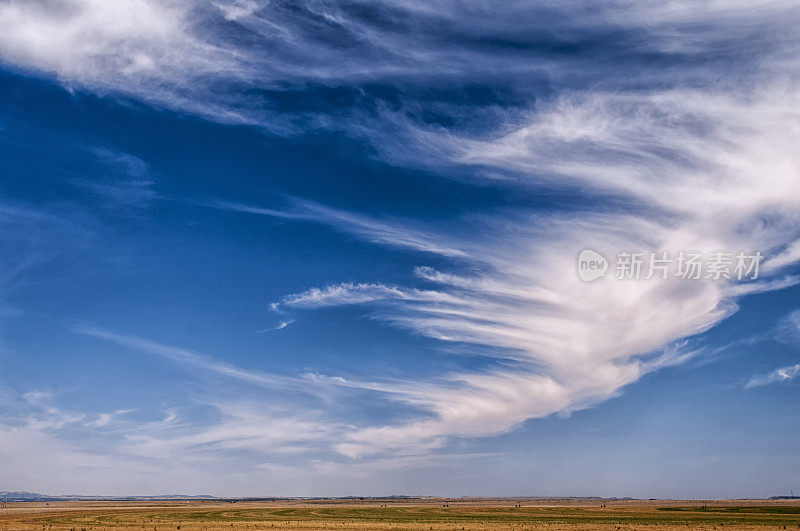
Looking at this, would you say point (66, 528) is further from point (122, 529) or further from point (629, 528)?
point (629, 528)

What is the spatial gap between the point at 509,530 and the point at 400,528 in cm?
1483

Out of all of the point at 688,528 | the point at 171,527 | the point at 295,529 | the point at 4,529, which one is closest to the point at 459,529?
the point at 295,529

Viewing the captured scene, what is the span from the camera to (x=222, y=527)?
75.2 m

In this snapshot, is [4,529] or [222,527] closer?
[4,529]

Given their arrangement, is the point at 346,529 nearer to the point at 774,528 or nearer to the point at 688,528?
the point at 688,528

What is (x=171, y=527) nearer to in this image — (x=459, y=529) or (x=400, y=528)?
(x=400, y=528)

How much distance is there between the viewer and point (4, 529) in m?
68.4

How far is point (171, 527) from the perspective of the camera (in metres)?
74.4

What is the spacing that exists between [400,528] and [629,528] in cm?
3152

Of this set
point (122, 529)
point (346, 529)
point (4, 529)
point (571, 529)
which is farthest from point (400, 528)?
point (4, 529)

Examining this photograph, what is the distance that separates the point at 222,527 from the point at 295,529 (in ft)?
34.5

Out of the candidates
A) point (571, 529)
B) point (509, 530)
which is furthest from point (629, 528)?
point (509, 530)

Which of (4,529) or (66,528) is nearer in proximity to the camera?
(4,529)

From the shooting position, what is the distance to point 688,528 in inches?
2968
